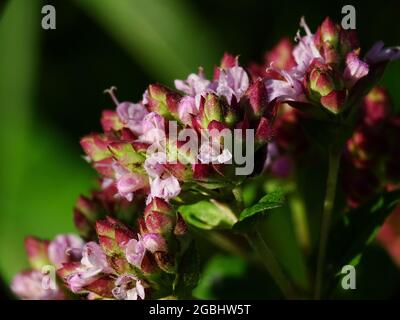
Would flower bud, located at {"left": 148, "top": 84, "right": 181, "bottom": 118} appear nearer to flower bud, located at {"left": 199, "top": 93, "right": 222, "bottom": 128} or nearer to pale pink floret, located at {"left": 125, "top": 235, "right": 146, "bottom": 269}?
flower bud, located at {"left": 199, "top": 93, "right": 222, "bottom": 128}

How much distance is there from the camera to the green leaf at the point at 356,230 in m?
1.65

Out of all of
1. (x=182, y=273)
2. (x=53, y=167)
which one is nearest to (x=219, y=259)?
(x=182, y=273)

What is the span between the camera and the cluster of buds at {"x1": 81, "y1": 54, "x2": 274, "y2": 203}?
1443mm

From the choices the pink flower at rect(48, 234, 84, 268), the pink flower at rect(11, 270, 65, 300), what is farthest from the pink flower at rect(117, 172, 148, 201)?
the pink flower at rect(11, 270, 65, 300)

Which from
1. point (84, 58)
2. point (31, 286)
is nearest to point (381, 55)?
point (31, 286)

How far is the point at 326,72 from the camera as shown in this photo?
153cm

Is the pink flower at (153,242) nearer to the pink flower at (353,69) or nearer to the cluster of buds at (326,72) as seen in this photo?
the cluster of buds at (326,72)

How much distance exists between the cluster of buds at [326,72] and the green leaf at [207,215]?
266 millimetres

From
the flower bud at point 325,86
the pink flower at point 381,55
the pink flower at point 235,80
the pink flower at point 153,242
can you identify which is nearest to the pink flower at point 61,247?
the pink flower at point 153,242

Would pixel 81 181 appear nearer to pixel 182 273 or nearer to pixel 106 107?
pixel 106 107

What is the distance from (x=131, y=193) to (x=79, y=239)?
0.94ft

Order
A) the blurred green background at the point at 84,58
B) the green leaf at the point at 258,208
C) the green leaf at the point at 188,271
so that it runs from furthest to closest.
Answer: the blurred green background at the point at 84,58 < the green leaf at the point at 188,271 < the green leaf at the point at 258,208

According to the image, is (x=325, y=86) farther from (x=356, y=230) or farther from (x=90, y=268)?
(x=90, y=268)

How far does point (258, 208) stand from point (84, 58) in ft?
5.74
